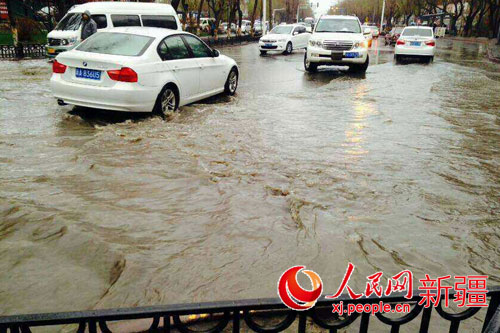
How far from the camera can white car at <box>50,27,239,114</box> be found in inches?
275

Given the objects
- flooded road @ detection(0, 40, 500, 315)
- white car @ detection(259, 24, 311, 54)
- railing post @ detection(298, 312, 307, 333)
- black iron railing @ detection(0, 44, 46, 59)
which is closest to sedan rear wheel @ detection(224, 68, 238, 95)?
flooded road @ detection(0, 40, 500, 315)

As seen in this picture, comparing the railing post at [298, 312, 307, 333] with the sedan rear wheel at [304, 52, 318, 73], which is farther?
the sedan rear wheel at [304, 52, 318, 73]

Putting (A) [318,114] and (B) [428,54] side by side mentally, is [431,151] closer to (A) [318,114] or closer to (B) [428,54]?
(A) [318,114]

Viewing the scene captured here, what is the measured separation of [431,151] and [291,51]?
69.7 ft

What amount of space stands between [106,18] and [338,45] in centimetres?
775

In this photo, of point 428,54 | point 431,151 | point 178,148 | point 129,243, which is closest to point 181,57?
point 178,148

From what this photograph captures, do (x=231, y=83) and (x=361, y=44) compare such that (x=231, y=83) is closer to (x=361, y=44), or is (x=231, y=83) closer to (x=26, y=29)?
(x=361, y=44)

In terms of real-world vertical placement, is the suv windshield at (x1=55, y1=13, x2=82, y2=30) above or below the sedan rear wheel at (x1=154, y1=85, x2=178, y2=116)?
above

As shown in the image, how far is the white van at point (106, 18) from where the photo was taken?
14.7 m

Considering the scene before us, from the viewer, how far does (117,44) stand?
7531 mm

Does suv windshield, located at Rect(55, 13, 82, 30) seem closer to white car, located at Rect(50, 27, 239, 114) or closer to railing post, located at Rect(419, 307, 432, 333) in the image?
white car, located at Rect(50, 27, 239, 114)

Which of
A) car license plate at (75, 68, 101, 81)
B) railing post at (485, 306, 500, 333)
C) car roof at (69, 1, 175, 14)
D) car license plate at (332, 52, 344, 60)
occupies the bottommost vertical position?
railing post at (485, 306, 500, 333)

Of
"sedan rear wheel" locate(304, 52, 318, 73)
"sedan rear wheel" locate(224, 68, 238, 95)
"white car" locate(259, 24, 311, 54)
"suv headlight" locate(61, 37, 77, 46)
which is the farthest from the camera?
"white car" locate(259, 24, 311, 54)

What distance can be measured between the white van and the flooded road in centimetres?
711
